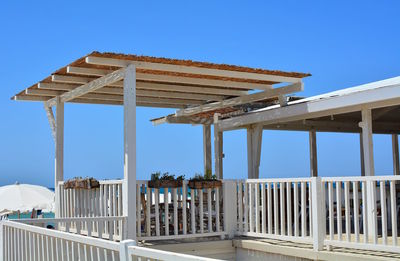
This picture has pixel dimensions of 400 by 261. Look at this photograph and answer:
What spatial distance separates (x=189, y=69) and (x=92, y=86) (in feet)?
6.39

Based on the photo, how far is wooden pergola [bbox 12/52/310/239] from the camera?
30.8 feet

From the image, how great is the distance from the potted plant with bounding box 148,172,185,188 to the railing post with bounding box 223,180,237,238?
2.79ft

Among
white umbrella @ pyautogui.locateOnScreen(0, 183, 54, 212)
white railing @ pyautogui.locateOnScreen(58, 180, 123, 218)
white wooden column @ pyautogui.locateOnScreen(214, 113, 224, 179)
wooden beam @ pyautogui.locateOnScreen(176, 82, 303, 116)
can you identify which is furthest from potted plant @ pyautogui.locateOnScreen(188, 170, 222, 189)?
white umbrella @ pyautogui.locateOnScreen(0, 183, 54, 212)

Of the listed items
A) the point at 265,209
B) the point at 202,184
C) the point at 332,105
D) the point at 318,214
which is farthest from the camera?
the point at 332,105

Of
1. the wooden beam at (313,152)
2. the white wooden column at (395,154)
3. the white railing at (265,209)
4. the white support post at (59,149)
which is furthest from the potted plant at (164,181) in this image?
the white wooden column at (395,154)

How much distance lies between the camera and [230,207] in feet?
33.9

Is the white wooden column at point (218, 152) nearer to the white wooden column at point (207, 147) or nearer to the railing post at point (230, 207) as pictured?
the white wooden column at point (207, 147)

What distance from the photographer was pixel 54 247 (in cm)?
620

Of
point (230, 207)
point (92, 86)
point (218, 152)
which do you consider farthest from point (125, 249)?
point (218, 152)

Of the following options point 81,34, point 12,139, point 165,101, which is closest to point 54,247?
point 165,101

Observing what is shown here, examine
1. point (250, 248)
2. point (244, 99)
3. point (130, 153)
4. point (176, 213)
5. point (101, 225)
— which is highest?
point (244, 99)

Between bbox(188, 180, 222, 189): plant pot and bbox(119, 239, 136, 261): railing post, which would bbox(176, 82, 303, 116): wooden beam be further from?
bbox(119, 239, 136, 261): railing post

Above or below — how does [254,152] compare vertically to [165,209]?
above

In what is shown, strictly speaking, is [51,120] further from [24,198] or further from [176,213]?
[24,198]
